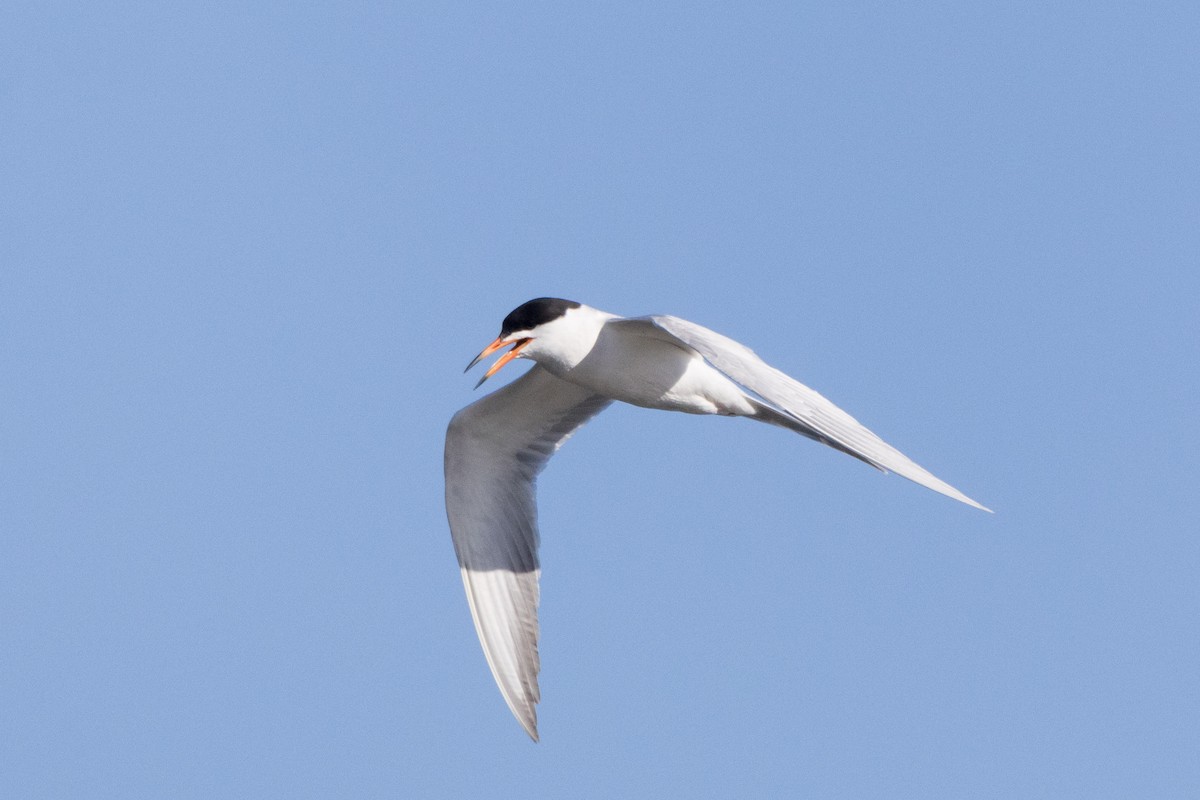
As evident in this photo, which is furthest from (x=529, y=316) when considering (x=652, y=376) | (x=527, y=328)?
(x=652, y=376)

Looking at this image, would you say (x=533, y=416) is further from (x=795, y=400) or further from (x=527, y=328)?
(x=795, y=400)

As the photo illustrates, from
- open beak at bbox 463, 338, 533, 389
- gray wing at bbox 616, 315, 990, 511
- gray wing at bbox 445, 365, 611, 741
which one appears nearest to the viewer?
gray wing at bbox 616, 315, 990, 511

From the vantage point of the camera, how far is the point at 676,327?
7375mm

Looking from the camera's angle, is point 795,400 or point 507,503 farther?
point 507,503

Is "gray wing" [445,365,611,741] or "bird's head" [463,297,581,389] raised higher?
"bird's head" [463,297,581,389]

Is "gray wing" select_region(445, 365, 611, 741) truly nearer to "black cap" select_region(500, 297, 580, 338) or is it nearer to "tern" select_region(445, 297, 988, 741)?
"tern" select_region(445, 297, 988, 741)

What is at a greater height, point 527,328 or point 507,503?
point 527,328

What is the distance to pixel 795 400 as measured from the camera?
22.9 feet

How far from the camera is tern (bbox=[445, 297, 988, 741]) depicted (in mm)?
7973

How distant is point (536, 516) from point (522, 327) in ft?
6.57

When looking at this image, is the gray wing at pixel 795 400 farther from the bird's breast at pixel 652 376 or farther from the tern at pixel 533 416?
the bird's breast at pixel 652 376

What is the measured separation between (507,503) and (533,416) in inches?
24.0

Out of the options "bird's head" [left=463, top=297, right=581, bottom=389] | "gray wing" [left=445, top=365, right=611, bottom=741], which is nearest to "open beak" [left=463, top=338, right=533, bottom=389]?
"bird's head" [left=463, top=297, right=581, bottom=389]

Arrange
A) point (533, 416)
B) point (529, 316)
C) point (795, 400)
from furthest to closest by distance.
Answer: point (533, 416), point (529, 316), point (795, 400)
